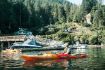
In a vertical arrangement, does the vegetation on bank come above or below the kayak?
above

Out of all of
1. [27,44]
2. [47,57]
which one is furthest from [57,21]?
[47,57]

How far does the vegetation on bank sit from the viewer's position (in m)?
130

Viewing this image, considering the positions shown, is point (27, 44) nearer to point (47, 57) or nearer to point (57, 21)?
point (47, 57)

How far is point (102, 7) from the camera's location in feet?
563

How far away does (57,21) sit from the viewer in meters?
183

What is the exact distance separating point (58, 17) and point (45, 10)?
7.97 meters

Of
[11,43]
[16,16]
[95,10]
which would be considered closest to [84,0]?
[95,10]

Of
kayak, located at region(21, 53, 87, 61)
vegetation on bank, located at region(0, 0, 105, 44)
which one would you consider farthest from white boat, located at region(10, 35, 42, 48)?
vegetation on bank, located at region(0, 0, 105, 44)

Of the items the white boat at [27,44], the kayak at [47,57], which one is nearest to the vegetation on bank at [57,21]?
the white boat at [27,44]

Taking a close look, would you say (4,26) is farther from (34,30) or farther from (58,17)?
(58,17)

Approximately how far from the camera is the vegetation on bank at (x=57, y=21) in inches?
5133

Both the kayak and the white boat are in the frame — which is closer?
the kayak

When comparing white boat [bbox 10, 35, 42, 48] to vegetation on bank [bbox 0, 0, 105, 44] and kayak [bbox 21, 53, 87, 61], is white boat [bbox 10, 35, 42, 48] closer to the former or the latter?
kayak [bbox 21, 53, 87, 61]

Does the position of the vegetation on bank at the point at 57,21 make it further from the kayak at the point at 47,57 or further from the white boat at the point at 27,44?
the kayak at the point at 47,57
